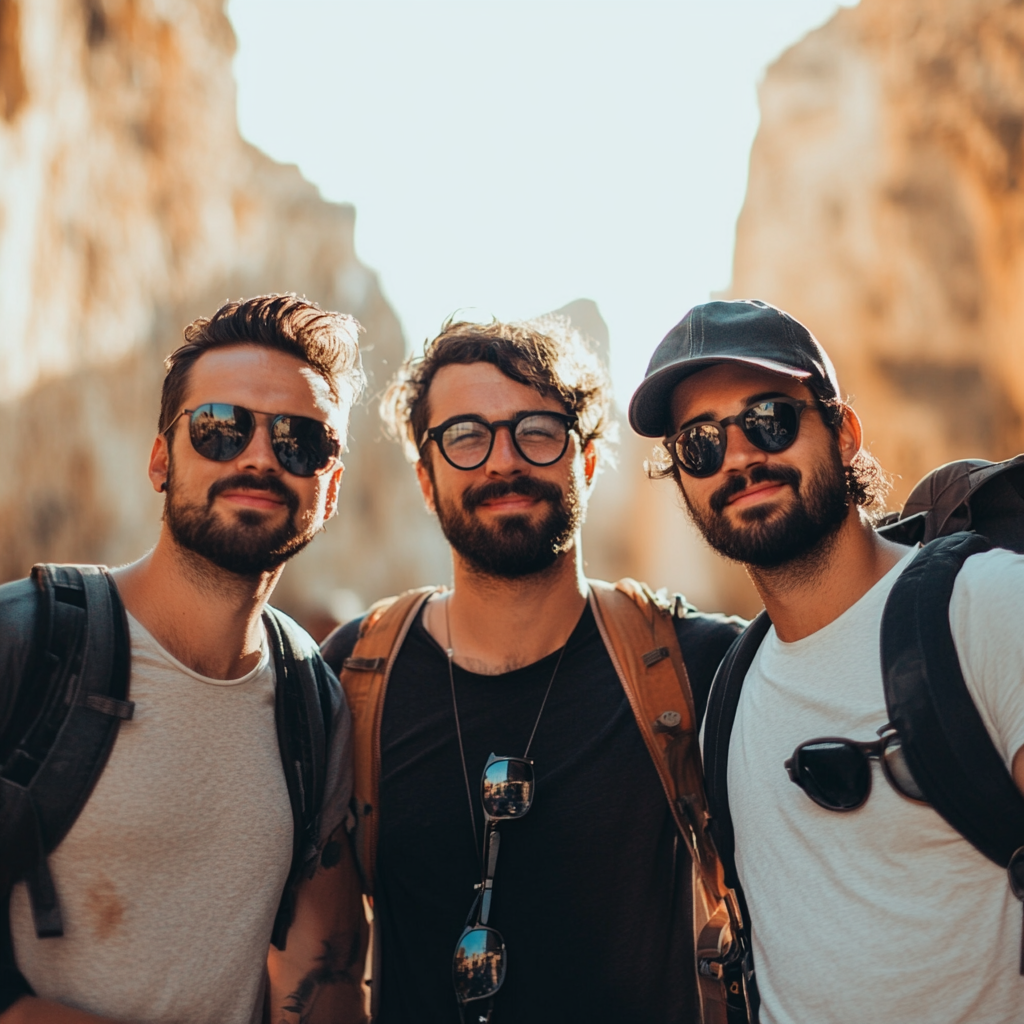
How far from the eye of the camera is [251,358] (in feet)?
8.27

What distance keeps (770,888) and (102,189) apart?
54.7ft

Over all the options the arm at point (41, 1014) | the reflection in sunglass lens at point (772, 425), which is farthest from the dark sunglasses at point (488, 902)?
the reflection in sunglass lens at point (772, 425)

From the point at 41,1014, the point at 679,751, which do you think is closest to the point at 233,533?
the point at 41,1014

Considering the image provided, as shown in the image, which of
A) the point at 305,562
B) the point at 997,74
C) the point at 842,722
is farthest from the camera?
the point at 305,562

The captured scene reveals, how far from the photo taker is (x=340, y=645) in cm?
295

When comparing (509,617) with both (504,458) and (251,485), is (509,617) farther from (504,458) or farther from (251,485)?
(251,485)

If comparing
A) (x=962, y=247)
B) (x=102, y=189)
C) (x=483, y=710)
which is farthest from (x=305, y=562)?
(x=483, y=710)

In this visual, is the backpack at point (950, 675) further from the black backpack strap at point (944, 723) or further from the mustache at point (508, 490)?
the mustache at point (508, 490)

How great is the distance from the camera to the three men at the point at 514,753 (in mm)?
2344

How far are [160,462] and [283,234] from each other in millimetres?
25790

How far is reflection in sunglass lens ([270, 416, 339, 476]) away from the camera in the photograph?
7.97ft

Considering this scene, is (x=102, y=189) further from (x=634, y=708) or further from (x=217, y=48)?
(x=634, y=708)

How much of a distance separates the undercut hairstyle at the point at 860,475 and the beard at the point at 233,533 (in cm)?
110

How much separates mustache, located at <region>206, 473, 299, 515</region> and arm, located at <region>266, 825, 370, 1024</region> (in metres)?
0.97
